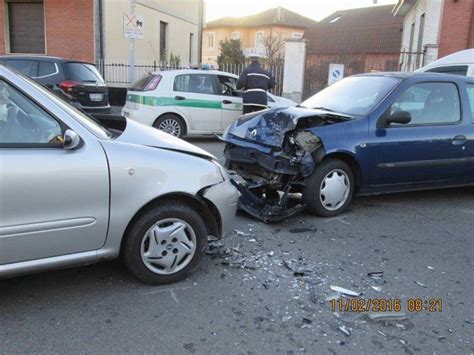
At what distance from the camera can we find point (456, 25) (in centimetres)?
1457

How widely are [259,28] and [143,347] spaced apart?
59.8 meters

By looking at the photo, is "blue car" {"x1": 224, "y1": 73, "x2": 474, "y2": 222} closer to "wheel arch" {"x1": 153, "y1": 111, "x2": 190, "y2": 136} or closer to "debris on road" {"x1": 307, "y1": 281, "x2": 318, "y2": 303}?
"debris on road" {"x1": 307, "y1": 281, "x2": 318, "y2": 303}

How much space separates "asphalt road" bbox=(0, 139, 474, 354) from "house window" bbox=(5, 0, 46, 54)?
52.5ft

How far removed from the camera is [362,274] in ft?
13.1

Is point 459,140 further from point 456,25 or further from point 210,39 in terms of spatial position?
point 210,39

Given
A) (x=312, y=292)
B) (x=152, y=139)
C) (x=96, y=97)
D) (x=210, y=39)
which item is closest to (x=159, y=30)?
(x=96, y=97)

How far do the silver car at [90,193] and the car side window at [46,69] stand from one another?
723 cm

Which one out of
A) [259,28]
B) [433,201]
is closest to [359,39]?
[259,28]

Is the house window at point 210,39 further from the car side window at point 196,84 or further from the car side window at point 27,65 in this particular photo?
the car side window at point 27,65

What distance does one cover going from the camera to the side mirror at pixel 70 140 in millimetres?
3124

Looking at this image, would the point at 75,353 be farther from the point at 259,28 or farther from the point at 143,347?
the point at 259,28

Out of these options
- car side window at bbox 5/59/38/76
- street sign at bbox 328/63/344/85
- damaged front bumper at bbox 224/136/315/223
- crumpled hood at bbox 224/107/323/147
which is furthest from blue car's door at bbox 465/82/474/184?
car side window at bbox 5/59/38/76

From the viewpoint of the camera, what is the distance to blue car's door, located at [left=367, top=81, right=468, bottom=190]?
5570 millimetres

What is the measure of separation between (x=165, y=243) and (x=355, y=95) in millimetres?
3508
